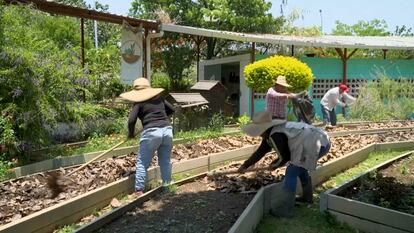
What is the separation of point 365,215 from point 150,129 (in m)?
2.88

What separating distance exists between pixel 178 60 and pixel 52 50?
1184 centimetres

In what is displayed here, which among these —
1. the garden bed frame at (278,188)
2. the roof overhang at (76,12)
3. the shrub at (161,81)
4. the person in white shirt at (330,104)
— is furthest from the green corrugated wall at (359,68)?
the garden bed frame at (278,188)

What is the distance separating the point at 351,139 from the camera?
998 centimetres

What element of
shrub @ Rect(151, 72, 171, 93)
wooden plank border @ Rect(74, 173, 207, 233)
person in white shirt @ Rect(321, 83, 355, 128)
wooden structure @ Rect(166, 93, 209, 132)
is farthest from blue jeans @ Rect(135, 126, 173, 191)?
shrub @ Rect(151, 72, 171, 93)

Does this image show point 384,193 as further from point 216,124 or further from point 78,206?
point 216,124

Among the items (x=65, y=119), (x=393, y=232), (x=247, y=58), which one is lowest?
(x=393, y=232)

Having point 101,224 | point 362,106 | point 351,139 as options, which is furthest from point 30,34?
point 362,106

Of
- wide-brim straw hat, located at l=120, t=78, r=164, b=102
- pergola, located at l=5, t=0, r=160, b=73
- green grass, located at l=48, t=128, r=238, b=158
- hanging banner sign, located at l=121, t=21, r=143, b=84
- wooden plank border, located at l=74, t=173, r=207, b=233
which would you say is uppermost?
pergola, located at l=5, t=0, r=160, b=73

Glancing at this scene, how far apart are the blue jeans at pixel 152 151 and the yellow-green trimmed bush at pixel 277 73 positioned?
7.45 meters

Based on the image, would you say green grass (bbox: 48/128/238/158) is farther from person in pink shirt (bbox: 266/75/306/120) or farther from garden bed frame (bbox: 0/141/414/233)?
person in pink shirt (bbox: 266/75/306/120)

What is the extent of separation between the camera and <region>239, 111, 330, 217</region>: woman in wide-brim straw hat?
5098 millimetres

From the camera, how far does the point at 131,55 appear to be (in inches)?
467

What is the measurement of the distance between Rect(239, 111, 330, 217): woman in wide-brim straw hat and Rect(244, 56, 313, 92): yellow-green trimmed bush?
801 cm

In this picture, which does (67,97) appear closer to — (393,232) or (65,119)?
(65,119)
